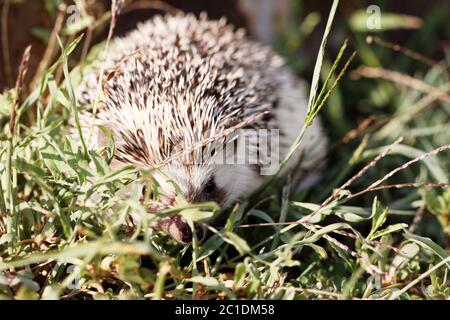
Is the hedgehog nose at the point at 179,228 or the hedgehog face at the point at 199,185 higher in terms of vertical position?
the hedgehog face at the point at 199,185

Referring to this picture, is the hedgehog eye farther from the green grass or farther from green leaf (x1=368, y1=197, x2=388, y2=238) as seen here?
green leaf (x1=368, y1=197, x2=388, y2=238)

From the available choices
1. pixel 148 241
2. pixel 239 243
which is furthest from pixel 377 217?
pixel 148 241

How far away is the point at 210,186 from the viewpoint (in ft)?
7.51

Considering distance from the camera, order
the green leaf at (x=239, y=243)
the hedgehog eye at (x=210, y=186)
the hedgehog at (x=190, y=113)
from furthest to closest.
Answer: the hedgehog eye at (x=210, y=186) → the hedgehog at (x=190, y=113) → the green leaf at (x=239, y=243)

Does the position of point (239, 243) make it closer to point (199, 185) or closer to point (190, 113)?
point (199, 185)

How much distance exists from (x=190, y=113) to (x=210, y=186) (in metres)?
0.30

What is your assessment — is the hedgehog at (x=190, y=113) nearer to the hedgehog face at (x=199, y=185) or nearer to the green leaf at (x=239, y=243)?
the hedgehog face at (x=199, y=185)

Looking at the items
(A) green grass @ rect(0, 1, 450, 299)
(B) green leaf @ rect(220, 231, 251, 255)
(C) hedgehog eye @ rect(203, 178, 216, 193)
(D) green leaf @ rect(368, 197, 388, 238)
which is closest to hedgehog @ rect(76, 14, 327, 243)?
(C) hedgehog eye @ rect(203, 178, 216, 193)

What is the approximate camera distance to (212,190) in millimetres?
2309

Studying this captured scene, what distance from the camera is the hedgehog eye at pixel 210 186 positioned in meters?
2.26

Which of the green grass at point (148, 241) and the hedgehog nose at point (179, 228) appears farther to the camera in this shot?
the hedgehog nose at point (179, 228)

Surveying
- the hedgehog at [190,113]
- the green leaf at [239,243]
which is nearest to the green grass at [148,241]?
the green leaf at [239,243]

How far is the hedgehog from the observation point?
2.15 metres
